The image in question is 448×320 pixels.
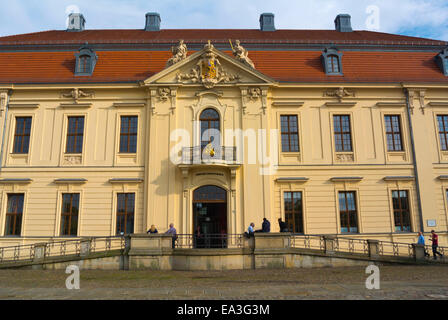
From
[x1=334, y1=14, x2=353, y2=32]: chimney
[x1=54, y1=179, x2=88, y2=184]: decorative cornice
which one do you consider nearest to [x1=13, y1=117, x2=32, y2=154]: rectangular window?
[x1=54, y1=179, x2=88, y2=184]: decorative cornice

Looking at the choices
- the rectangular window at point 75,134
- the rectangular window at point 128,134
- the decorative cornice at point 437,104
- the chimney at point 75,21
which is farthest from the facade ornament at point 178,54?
the decorative cornice at point 437,104

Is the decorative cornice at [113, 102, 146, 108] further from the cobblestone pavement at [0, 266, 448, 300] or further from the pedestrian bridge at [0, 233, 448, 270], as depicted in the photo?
the cobblestone pavement at [0, 266, 448, 300]

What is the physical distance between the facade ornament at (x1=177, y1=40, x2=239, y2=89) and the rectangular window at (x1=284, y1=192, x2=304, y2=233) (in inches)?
295

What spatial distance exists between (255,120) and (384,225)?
30.4 ft

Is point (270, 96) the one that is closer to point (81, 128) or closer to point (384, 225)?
point (384, 225)

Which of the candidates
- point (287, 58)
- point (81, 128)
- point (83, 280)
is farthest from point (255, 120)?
point (83, 280)

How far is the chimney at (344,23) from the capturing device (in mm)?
29344

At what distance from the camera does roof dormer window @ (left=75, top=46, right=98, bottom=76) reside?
21625 millimetres

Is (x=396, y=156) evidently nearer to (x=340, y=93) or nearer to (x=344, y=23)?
(x=340, y=93)

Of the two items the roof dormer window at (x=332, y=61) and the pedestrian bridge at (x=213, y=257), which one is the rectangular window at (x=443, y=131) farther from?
the pedestrian bridge at (x=213, y=257)

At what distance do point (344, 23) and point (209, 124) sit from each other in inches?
668

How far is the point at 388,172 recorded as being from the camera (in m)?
20.4

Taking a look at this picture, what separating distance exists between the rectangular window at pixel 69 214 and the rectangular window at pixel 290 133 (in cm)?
1219

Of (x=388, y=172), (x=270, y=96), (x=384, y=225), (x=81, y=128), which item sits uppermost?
(x=270, y=96)
